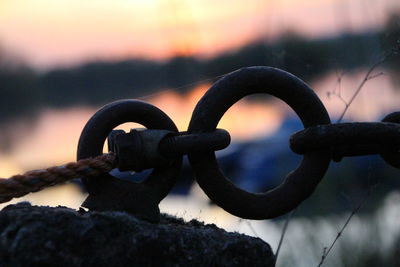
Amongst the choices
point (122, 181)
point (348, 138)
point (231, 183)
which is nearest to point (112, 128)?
point (122, 181)

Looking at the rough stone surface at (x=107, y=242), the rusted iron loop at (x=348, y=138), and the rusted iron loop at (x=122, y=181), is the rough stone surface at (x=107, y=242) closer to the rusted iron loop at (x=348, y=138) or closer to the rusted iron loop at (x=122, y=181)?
the rusted iron loop at (x=122, y=181)

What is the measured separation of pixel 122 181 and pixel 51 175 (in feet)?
0.53

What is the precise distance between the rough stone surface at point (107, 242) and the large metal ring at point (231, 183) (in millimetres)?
160

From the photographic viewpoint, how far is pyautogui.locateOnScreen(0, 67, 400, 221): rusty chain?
1671 mm

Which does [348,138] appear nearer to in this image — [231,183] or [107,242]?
[231,183]

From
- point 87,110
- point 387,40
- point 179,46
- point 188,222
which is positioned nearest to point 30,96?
point 87,110

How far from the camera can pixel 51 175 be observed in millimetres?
1630

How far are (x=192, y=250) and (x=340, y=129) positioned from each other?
1.62ft

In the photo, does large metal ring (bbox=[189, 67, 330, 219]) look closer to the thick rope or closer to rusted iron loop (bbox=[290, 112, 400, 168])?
rusted iron loop (bbox=[290, 112, 400, 168])

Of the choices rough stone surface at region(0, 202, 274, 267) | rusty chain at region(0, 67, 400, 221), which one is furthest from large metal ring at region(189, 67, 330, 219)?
rough stone surface at region(0, 202, 274, 267)

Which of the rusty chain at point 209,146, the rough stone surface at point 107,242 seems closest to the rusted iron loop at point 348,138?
the rusty chain at point 209,146

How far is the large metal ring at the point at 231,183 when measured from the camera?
67.9 inches

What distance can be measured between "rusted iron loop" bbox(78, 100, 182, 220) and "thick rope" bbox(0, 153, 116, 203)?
0.04 metres

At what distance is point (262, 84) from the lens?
1.76 m
